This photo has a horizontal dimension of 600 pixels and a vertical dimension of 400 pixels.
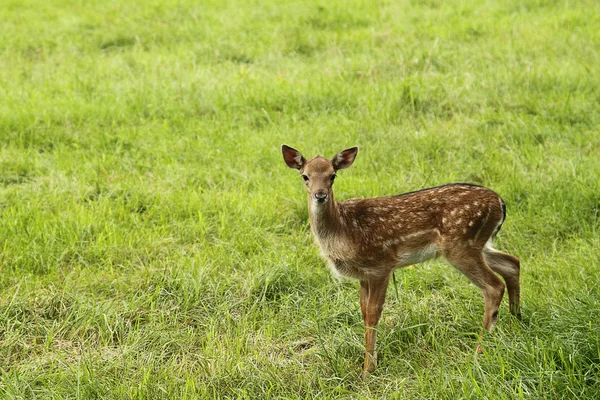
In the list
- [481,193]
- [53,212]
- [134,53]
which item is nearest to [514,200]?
[481,193]

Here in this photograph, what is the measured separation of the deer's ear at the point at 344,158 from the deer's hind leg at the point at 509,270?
111 cm

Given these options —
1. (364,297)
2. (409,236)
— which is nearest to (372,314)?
(364,297)

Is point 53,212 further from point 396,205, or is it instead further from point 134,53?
point 134,53

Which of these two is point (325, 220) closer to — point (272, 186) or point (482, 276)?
point (482, 276)

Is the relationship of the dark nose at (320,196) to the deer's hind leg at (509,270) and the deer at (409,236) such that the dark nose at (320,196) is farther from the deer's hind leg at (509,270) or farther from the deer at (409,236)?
the deer's hind leg at (509,270)

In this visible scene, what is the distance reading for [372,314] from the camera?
521 cm

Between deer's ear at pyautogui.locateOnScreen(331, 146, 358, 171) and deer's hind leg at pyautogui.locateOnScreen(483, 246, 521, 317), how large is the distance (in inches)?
43.6

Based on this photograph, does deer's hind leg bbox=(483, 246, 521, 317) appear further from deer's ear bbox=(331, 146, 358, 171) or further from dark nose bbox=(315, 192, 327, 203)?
dark nose bbox=(315, 192, 327, 203)

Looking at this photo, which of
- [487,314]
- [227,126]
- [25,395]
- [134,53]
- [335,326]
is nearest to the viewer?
[25,395]

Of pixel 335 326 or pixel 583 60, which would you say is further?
pixel 583 60

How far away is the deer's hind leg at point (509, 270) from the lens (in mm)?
5461

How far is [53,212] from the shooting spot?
23.2 feet

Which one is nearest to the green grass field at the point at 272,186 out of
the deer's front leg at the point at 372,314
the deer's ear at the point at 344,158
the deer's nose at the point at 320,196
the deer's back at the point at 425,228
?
the deer's front leg at the point at 372,314

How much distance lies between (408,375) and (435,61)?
6.28 meters
